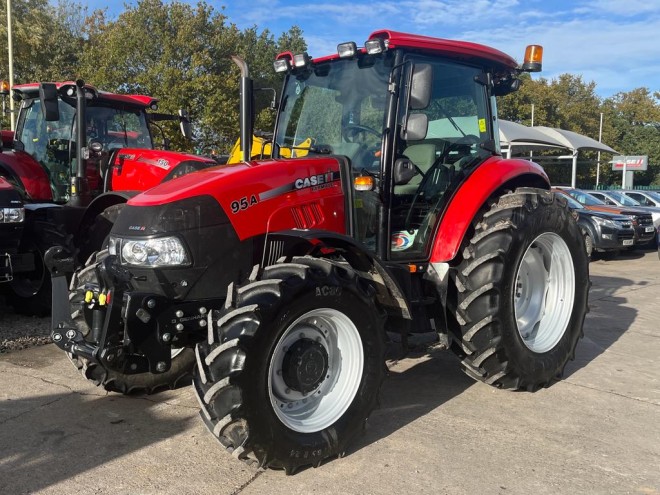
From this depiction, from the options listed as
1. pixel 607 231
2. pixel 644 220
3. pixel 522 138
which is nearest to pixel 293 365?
pixel 607 231

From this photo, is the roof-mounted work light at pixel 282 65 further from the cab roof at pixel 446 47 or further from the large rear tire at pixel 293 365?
the large rear tire at pixel 293 365

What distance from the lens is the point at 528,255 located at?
16.1ft

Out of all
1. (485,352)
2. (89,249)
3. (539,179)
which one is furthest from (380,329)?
(89,249)

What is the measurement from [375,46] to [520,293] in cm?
226

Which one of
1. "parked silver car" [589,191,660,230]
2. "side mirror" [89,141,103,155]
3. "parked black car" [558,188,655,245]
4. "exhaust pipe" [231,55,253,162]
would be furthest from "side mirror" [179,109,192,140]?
"parked silver car" [589,191,660,230]

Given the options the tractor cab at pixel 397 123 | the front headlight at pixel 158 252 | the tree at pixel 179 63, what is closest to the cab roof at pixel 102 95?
the tractor cab at pixel 397 123

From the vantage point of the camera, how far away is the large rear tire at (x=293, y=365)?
2.96m

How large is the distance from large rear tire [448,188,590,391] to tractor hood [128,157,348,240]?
101 cm

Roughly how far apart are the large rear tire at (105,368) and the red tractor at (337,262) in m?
0.01

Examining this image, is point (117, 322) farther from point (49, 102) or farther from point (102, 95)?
point (102, 95)

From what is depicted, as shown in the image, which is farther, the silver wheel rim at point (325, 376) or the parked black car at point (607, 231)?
the parked black car at point (607, 231)

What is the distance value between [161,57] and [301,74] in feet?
53.2

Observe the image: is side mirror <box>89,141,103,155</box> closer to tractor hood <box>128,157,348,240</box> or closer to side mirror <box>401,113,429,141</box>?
tractor hood <box>128,157,348,240</box>

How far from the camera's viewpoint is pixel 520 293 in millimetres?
4879
